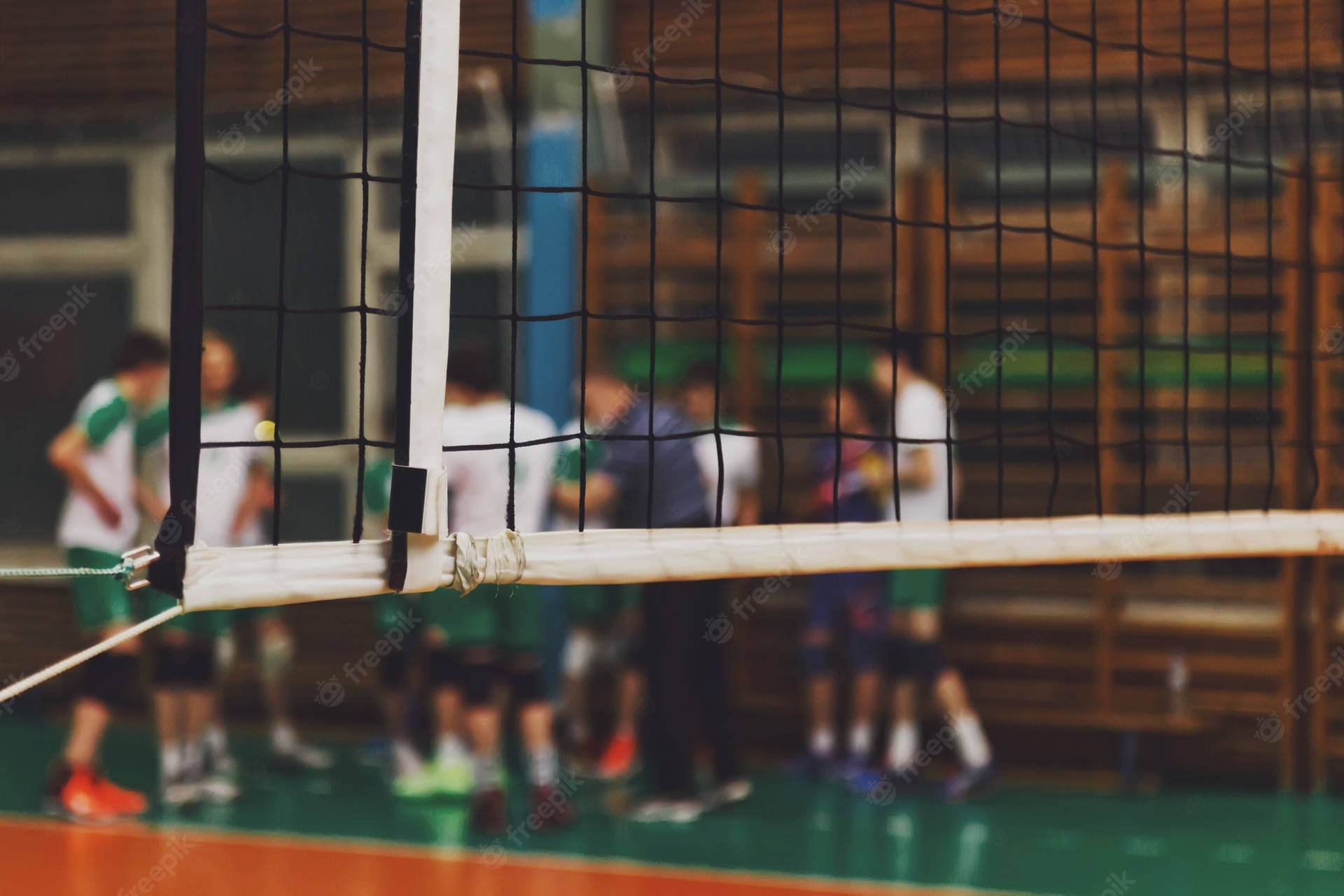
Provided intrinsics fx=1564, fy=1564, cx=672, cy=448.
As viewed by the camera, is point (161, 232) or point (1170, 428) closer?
point (1170, 428)

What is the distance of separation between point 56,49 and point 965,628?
4.98m

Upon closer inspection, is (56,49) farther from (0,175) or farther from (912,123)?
(912,123)

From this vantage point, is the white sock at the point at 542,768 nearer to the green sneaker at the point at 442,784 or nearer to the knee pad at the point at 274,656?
the green sneaker at the point at 442,784

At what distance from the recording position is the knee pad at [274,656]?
5.87 meters

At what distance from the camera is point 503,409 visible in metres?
4.94

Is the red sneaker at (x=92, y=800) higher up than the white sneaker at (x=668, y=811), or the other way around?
the red sneaker at (x=92, y=800)

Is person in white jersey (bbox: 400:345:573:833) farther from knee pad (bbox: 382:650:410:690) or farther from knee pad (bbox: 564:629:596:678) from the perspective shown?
knee pad (bbox: 564:629:596:678)

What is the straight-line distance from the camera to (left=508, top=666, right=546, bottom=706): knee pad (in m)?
4.95

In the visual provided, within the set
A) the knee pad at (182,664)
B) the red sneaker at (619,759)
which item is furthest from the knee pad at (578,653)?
the knee pad at (182,664)

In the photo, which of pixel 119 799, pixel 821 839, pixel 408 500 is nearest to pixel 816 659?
pixel 821 839

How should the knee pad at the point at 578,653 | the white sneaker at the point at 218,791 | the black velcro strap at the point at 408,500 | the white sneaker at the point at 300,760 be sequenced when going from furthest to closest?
1. the knee pad at the point at 578,653
2. the white sneaker at the point at 300,760
3. the white sneaker at the point at 218,791
4. the black velcro strap at the point at 408,500

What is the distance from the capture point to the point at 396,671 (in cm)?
559

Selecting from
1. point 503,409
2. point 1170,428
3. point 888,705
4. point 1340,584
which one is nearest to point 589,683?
point 888,705

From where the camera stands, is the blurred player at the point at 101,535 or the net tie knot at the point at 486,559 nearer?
the net tie knot at the point at 486,559
